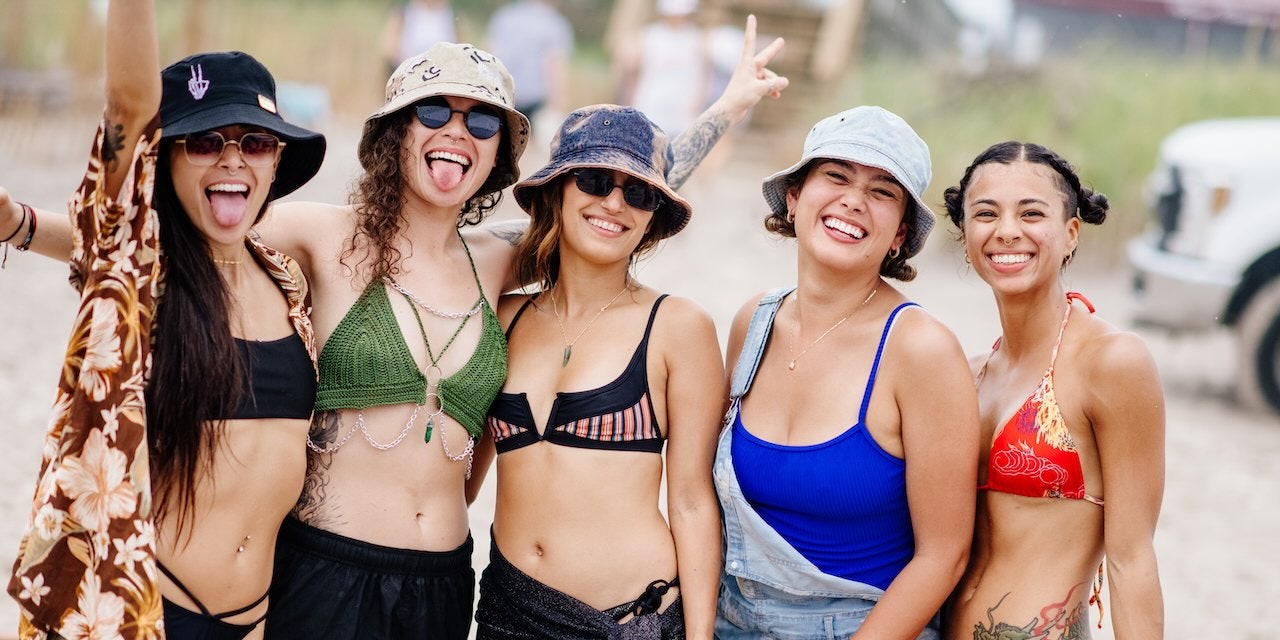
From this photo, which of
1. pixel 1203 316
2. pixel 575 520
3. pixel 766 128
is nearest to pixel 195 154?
pixel 575 520

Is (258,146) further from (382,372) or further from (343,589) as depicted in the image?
(343,589)

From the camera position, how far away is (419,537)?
319 centimetres

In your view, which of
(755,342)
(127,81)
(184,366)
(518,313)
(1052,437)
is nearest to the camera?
(127,81)

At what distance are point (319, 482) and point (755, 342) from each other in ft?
4.11

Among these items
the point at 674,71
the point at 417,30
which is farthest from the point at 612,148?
the point at 417,30

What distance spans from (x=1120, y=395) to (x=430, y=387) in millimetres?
1762

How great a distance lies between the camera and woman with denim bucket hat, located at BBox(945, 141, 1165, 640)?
2.89m

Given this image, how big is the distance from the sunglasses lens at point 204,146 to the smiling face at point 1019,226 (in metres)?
1.92

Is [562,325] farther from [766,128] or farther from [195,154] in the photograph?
[766,128]

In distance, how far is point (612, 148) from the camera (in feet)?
10.8

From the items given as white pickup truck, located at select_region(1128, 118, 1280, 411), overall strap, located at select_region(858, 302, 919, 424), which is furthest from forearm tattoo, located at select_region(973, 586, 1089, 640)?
white pickup truck, located at select_region(1128, 118, 1280, 411)

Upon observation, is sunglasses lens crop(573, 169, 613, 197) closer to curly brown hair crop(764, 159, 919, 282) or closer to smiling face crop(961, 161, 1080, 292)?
curly brown hair crop(764, 159, 919, 282)

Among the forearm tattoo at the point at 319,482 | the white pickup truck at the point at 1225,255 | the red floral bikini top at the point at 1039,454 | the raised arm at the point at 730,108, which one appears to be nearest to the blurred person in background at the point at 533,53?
the white pickup truck at the point at 1225,255

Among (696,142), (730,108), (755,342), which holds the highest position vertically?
(730,108)
